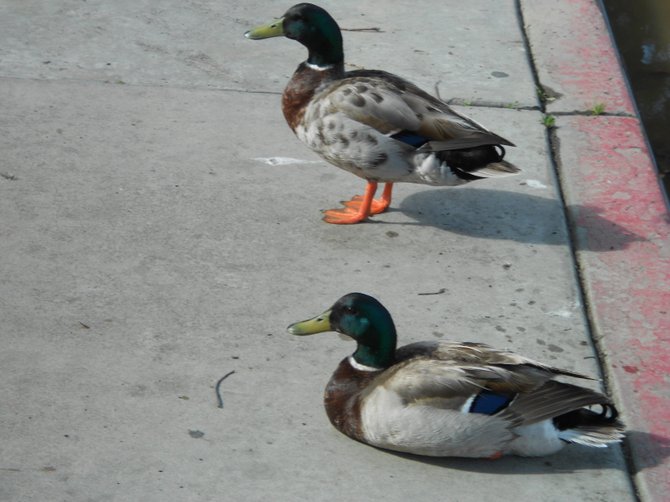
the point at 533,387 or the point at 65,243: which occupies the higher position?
the point at 533,387

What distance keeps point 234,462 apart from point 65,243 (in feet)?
5.52

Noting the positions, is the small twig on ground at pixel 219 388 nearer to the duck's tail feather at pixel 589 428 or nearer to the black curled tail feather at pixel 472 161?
the duck's tail feather at pixel 589 428

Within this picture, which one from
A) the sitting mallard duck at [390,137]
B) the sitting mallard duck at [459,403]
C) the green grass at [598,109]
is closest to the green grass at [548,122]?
the green grass at [598,109]

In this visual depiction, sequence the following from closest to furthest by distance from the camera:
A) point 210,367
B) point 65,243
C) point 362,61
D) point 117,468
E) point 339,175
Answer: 1. point 117,468
2. point 210,367
3. point 65,243
4. point 339,175
5. point 362,61

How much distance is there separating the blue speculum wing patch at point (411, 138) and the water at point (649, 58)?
2.15 meters

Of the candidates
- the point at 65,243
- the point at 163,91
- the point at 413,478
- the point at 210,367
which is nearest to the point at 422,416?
the point at 413,478

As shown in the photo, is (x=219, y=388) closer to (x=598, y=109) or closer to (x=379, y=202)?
(x=379, y=202)

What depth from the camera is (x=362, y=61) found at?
702cm

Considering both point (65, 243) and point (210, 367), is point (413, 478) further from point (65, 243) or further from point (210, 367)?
point (65, 243)

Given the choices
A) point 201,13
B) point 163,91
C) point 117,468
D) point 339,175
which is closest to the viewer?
point 117,468

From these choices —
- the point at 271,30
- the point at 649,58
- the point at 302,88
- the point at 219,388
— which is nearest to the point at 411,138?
the point at 302,88

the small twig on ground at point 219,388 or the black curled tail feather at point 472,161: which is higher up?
the black curled tail feather at point 472,161

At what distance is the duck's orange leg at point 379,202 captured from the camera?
5577 mm

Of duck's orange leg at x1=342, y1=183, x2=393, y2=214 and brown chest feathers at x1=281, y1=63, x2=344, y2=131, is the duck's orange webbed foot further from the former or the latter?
brown chest feathers at x1=281, y1=63, x2=344, y2=131
